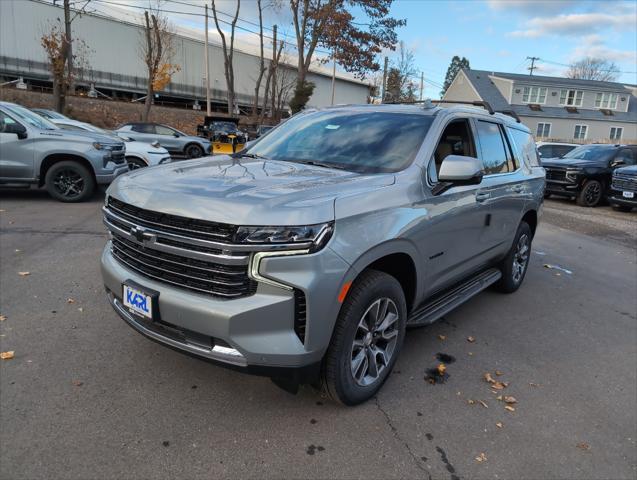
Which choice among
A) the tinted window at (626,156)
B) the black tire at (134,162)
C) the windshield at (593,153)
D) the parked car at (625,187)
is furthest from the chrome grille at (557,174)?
the black tire at (134,162)

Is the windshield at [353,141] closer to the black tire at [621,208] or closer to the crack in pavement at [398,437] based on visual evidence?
the crack in pavement at [398,437]

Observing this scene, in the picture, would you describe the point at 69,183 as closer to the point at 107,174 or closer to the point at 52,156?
the point at 52,156

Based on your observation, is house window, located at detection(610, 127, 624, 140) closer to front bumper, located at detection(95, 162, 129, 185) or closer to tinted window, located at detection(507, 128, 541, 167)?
tinted window, located at detection(507, 128, 541, 167)

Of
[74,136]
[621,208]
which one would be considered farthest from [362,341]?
[621,208]

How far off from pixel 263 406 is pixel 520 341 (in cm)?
252

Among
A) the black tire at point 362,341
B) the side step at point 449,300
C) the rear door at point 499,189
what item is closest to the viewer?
the black tire at point 362,341

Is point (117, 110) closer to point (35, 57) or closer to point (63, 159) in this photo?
point (35, 57)

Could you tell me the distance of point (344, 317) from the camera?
2588 mm

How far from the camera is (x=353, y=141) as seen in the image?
362cm

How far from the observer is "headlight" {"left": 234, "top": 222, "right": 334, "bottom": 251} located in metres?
2.26

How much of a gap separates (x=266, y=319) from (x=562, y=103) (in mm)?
55011

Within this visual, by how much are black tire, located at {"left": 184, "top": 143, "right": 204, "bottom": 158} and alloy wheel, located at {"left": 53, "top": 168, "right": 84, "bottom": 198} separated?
380 inches

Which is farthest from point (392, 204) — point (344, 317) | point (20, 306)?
point (20, 306)

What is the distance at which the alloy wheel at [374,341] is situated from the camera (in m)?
2.85
